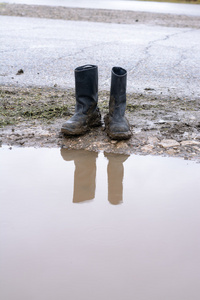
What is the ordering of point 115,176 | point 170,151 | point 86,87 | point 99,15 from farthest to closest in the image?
1. point 99,15
2. point 86,87
3. point 170,151
4. point 115,176

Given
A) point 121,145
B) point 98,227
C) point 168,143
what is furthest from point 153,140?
point 98,227

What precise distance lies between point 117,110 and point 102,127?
0.24 m

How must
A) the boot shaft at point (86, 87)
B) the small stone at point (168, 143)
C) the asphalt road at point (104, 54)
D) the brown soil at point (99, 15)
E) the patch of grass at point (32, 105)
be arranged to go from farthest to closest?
the brown soil at point (99, 15), the asphalt road at point (104, 54), the patch of grass at point (32, 105), the boot shaft at point (86, 87), the small stone at point (168, 143)

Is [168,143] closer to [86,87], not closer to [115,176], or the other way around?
[115,176]

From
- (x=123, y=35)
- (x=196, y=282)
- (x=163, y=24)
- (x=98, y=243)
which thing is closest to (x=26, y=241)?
(x=98, y=243)

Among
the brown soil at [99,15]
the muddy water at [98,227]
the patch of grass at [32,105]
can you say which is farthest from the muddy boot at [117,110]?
the brown soil at [99,15]

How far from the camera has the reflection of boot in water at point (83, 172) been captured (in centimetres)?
204

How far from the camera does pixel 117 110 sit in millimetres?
2783

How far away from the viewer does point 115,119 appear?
2760mm

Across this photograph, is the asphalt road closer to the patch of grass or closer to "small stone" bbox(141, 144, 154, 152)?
the patch of grass

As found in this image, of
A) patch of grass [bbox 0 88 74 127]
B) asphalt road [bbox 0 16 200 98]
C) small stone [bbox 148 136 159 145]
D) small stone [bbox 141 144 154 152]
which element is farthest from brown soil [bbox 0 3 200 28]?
small stone [bbox 141 144 154 152]

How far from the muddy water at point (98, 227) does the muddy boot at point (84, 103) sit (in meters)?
0.31

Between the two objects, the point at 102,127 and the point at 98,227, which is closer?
the point at 98,227

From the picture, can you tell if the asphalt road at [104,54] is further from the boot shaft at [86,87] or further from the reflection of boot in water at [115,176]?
the reflection of boot in water at [115,176]
